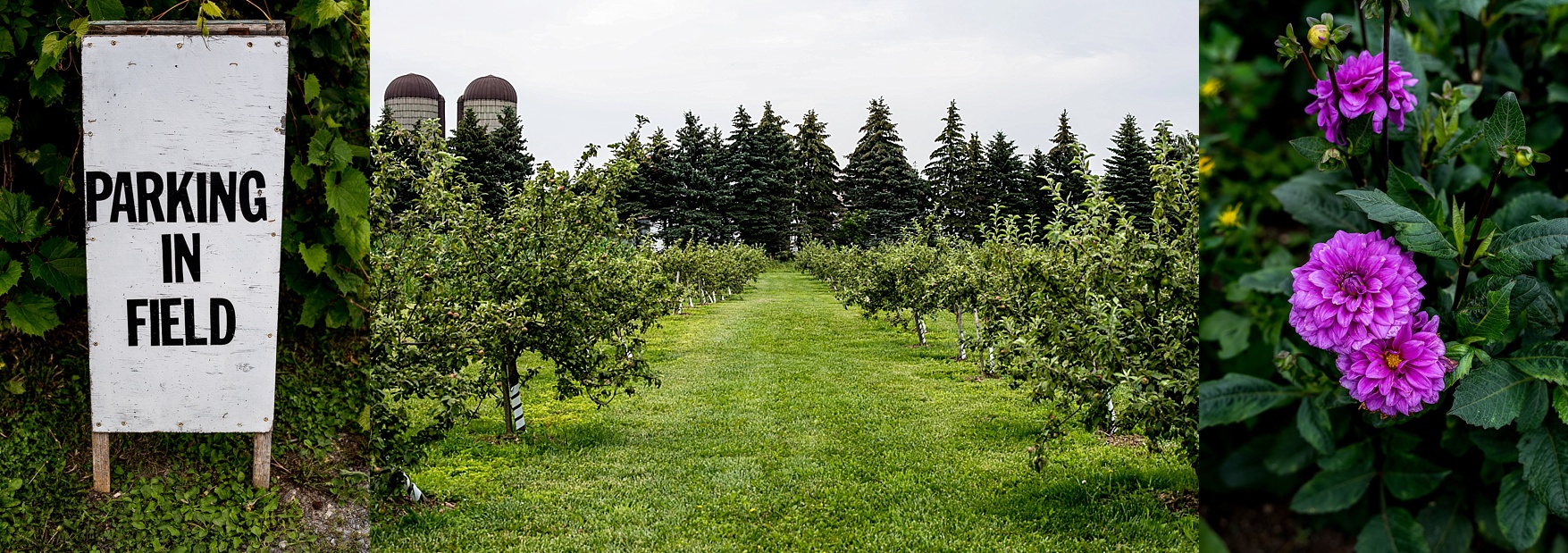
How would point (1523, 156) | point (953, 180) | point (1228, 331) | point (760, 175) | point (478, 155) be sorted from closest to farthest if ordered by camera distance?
point (1523, 156) → point (1228, 331) → point (478, 155) → point (760, 175) → point (953, 180)

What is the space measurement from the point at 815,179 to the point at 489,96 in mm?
2297

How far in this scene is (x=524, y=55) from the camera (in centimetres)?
323

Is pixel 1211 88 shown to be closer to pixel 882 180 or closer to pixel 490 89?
pixel 490 89

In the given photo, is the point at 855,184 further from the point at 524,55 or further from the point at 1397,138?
the point at 1397,138

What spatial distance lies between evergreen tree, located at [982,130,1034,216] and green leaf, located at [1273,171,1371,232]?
356 centimetres

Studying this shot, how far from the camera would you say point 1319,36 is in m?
0.81

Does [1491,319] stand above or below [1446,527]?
above

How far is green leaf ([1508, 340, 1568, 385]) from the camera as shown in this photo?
33.6 inches

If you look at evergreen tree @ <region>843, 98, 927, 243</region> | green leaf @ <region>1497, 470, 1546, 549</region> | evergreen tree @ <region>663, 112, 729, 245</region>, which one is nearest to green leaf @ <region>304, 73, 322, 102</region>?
green leaf @ <region>1497, 470, 1546, 549</region>

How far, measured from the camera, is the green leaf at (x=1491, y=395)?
0.86 m

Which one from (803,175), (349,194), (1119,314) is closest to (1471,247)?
(1119,314)

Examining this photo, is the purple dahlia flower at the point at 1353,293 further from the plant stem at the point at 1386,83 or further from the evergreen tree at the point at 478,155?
the evergreen tree at the point at 478,155

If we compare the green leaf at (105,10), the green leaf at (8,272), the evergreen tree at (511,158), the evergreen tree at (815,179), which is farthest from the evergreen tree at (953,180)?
the green leaf at (8,272)

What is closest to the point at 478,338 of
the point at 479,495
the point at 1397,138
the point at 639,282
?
the point at 479,495
